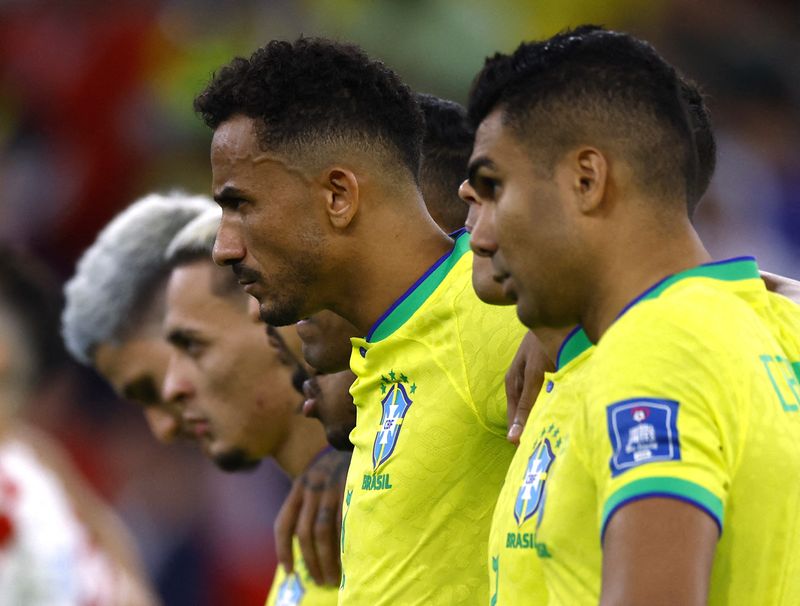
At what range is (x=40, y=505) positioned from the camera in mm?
6840

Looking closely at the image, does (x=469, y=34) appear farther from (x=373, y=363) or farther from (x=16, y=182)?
(x=373, y=363)

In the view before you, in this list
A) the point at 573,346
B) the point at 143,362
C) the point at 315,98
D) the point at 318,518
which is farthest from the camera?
the point at 143,362

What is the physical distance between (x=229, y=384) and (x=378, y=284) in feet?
4.90

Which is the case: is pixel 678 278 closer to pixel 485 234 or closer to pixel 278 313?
pixel 485 234

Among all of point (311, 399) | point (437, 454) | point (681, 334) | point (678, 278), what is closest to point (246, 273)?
point (437, 454)

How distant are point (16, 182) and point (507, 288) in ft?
27.4

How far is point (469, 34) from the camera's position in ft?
30.2

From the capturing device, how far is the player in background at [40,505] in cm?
657

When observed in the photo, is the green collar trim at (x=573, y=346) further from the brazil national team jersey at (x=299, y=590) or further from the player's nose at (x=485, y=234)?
the brazil national team jersey at (x=299, y=590)

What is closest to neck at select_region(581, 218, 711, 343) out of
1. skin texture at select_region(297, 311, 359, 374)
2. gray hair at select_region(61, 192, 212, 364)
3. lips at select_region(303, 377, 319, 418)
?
skin texture at select_region(297, 311, 359, 374)

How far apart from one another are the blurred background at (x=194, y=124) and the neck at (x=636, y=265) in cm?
567

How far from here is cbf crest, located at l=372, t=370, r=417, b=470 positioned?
3125mm

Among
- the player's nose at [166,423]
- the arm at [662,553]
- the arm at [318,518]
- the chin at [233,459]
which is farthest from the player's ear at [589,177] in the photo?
the player's nose at [166,423]

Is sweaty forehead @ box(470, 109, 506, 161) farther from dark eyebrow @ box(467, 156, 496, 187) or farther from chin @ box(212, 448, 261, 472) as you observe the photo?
chin @ box(212, 448, 261, 472)
